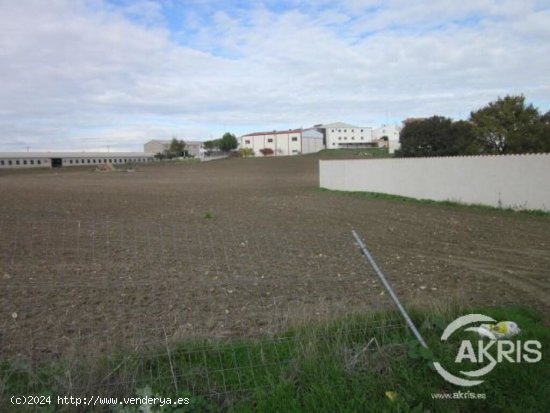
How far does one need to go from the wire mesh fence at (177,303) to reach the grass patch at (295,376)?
16mm

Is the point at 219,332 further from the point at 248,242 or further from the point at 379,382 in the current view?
the point at 248,242

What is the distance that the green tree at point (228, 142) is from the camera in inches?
5192

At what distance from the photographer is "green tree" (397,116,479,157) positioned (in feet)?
148

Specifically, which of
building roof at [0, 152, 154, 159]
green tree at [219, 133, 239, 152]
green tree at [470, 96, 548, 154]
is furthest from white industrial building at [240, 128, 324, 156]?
green tree at [470, 96, 548, 154]

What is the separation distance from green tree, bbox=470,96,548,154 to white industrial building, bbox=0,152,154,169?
66342 mm

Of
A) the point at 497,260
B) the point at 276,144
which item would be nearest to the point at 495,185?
the point at 497,260

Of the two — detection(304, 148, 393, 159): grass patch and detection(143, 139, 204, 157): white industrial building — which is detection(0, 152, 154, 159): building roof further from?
detection(304, 148, 393, 159): grass patch

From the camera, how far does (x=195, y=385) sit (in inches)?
133

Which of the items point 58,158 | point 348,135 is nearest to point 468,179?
point 58,158

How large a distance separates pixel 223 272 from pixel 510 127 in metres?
39.0

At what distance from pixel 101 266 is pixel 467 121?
4545cm

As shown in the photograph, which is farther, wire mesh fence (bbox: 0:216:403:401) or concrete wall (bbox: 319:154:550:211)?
concrete wall (bbox: 319:154:550:211)

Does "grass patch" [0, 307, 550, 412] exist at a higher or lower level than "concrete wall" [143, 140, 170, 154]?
lower

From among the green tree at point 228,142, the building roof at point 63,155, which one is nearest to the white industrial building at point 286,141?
the green tree at point 228,142
